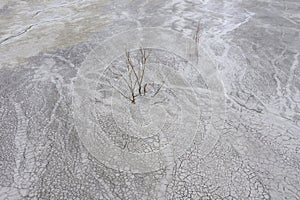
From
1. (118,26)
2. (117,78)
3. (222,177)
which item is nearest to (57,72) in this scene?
(117,78)

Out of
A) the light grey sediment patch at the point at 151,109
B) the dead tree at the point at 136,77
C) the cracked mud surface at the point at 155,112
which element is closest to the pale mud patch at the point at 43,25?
the cracked mud surface at the point at 155,112

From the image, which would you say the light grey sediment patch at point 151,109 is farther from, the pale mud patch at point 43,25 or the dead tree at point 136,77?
the pale mud patch at point 43,25

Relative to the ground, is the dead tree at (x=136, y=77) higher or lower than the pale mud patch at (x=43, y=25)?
lower

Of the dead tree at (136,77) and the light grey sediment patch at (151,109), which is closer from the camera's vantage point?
the light grey sediment patch at (151,109)

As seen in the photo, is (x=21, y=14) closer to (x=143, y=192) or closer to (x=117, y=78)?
(x=117, y=78)

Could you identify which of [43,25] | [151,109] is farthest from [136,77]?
[43,25]

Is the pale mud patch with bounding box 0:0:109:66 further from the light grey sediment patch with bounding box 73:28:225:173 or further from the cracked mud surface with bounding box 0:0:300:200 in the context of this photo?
the light grey sediment patch with bounding box 73:28:225:173

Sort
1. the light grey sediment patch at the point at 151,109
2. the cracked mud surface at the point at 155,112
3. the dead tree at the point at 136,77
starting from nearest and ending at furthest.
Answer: the cracked mud surface at the point at 155,112
the light grey sediment patch at the point at 151,109
the dead tree at the point at 136,77

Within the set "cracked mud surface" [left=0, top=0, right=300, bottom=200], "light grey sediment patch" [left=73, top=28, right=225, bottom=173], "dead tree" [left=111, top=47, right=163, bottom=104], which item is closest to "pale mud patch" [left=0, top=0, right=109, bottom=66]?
"cracked mud surface" [left=0, top=0, right=300, bottom=200]
